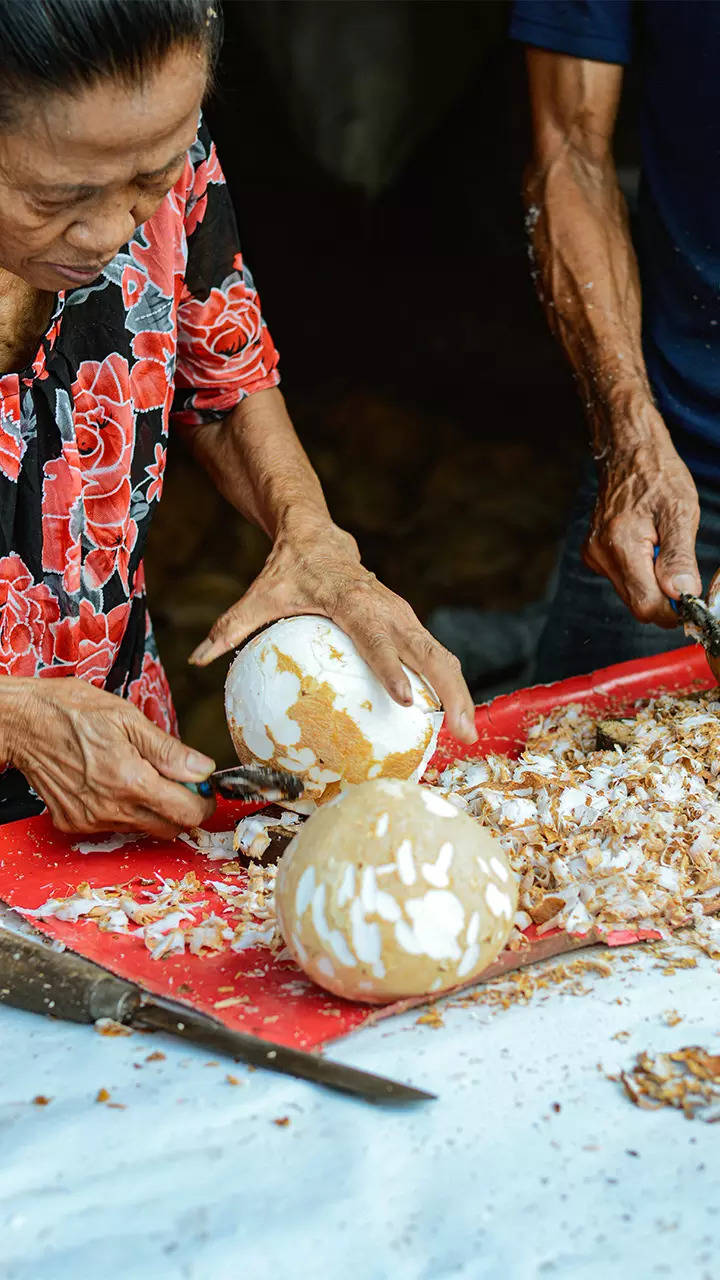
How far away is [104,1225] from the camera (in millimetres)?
1022

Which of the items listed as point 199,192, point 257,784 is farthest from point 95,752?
point 199,192

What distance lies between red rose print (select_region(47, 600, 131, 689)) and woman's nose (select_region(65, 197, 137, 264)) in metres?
0.70

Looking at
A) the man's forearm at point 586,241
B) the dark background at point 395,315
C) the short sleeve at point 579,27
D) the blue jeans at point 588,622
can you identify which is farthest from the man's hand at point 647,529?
the dark background at point 395,315

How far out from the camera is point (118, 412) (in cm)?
183

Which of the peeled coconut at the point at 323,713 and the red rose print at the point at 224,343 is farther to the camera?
the red rose print at the point at 224,343

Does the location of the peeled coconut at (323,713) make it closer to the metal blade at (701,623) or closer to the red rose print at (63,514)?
the red rose print at (63,514)

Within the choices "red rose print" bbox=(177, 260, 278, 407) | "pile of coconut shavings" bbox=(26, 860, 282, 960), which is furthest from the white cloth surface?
"red rose print" bbox=(177, 260, 278, 407)

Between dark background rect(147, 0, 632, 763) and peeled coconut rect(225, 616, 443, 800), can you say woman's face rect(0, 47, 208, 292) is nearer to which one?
peeled coconut rect(225, 616, 443, 800)

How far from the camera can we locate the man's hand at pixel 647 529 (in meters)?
2.10

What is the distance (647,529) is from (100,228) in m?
1.23

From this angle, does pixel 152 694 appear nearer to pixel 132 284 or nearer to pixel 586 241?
pixel 132 284

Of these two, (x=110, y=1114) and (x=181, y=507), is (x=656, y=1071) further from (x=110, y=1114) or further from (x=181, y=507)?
(x=181, y=507)

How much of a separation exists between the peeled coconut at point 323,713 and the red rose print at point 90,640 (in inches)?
13.7

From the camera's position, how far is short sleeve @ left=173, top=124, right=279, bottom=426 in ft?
6.27
